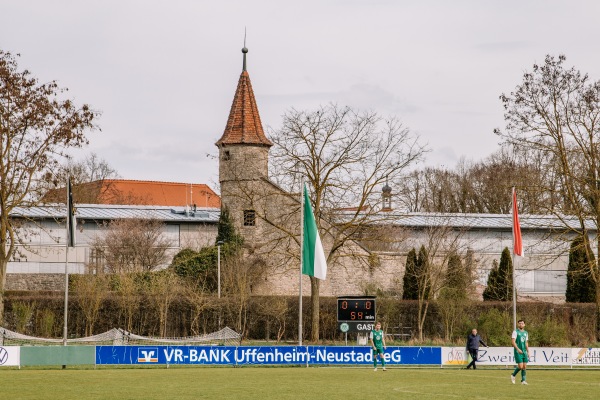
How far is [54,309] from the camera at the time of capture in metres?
55.3

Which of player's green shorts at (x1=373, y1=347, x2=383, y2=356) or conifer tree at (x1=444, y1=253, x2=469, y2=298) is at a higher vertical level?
conifer tree at (x1=444, y1=253, x2=469, y2=298)

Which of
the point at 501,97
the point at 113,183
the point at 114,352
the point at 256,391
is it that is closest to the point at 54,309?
the point at 114,352

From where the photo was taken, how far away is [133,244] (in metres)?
74.3

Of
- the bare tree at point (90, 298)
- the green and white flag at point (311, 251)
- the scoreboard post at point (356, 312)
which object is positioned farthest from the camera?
the bare tree at point (90, 298)

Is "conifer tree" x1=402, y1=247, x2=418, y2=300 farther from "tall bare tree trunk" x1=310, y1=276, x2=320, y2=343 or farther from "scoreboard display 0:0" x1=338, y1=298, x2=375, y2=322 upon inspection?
"scoreboard display 0:0" x1=338, y1=298, x2=375, y2=322

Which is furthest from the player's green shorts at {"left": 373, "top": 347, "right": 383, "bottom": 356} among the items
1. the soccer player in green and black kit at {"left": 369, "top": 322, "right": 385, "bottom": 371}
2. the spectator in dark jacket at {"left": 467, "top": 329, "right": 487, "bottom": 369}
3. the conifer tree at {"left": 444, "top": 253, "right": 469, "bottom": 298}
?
the conifer tree at {"left": 444, "top": 253, "right": 469, "bottom": 298}

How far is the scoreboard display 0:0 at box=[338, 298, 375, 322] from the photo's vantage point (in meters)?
44.1

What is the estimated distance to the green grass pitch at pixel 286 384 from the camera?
79.7ft

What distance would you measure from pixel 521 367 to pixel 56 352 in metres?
17.6

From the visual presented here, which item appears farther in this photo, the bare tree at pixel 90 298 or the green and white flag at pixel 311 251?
the bare tree at pixel 90 298

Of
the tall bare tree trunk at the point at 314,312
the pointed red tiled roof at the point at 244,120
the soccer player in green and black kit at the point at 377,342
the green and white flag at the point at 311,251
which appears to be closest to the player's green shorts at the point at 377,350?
the soccer player in green and black kit at the point at 377,342

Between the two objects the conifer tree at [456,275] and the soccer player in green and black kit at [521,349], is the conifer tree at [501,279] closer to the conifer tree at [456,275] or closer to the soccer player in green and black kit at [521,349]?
the conifer tree at [456,275]

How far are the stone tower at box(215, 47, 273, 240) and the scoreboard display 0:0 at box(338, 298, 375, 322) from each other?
23.6m

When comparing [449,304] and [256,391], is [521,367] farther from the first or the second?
[449,304]
